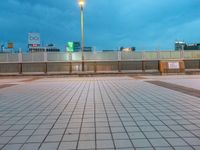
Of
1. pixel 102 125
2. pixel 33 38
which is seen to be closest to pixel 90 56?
pixel 33 38

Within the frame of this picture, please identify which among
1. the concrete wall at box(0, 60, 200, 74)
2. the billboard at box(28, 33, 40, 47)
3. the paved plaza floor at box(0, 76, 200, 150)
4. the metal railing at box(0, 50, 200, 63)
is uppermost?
the billboard at box(28, 33, 40, 47)

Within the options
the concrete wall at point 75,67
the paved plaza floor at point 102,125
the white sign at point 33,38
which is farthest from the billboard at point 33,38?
the paved plaza floor at point 102,125

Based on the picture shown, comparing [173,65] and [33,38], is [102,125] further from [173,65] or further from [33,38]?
[33,38]

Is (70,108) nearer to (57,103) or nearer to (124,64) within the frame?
(57,103)

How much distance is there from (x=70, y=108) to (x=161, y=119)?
2.91 metres

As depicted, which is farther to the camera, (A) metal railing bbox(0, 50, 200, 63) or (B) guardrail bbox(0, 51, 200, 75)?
(A) metal railing bbox(0, 50, 200, 63)

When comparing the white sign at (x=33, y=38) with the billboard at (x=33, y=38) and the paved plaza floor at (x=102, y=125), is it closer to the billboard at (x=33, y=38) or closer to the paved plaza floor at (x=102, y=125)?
the billboard at (x=33, y=38)

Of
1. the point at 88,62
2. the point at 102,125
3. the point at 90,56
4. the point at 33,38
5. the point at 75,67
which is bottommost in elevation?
the point at 102,125

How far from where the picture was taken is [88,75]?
23.0m

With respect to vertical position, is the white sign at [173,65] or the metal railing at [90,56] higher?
the metal railing at [90,56]

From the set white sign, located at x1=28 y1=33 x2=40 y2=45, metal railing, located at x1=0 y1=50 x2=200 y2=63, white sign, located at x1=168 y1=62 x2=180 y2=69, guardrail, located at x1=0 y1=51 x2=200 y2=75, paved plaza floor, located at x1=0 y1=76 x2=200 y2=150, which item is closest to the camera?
paved plaza floor, located at x1=0 y1=76 x2=200 y2=150

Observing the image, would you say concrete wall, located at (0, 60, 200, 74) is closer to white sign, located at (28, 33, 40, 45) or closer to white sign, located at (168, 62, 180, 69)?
white sign, located at (168, 62, 180, 69)

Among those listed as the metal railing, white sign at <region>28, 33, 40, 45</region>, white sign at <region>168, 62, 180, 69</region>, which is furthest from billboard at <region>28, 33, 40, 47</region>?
white sign at <region>168, 62, 180, 69</region>

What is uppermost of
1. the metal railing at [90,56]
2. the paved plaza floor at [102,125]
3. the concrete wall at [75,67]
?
the metal railing at [90,56]
